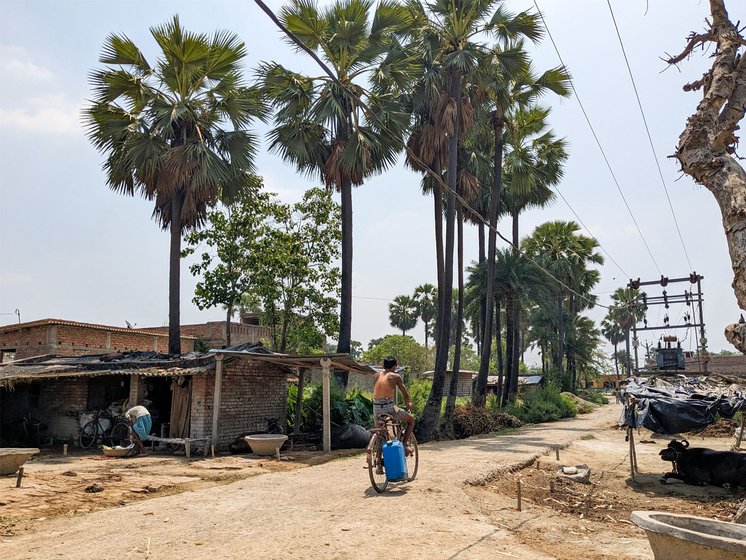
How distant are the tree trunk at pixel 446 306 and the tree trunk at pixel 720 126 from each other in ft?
36.9

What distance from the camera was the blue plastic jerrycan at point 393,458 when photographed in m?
8.02

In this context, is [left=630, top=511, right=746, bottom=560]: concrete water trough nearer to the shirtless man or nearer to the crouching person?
the shirtless man

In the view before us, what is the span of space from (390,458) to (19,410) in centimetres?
1528

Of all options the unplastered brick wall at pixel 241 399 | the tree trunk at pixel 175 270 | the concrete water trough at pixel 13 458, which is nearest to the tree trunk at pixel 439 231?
the unplastered brick wall at pixel 241 399

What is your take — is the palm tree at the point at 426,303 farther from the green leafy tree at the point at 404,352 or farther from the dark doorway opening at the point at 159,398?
the dark doorway opening at the point at 159,398

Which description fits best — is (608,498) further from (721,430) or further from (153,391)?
(721,430)

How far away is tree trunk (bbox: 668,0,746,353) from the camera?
23.6ft

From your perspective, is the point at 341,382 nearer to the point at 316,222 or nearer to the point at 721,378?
the point at 316,222

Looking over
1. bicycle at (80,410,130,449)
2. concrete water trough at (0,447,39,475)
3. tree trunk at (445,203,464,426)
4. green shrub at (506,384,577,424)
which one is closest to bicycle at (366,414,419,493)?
concrete water trough at (0,447,39,475)

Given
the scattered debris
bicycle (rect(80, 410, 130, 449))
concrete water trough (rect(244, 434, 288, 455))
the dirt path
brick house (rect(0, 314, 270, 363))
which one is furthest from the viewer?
brick house (rect(0, 314, 270, 363))

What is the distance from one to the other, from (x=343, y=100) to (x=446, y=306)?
7.91m

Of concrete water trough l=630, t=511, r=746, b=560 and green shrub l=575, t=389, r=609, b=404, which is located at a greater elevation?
concrete water trough l=630, t=511, r=746, b=560

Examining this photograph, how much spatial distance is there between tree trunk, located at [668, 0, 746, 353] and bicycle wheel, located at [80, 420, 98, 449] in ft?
52.9

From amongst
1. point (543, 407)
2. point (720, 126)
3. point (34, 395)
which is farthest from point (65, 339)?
point (720, 126)
